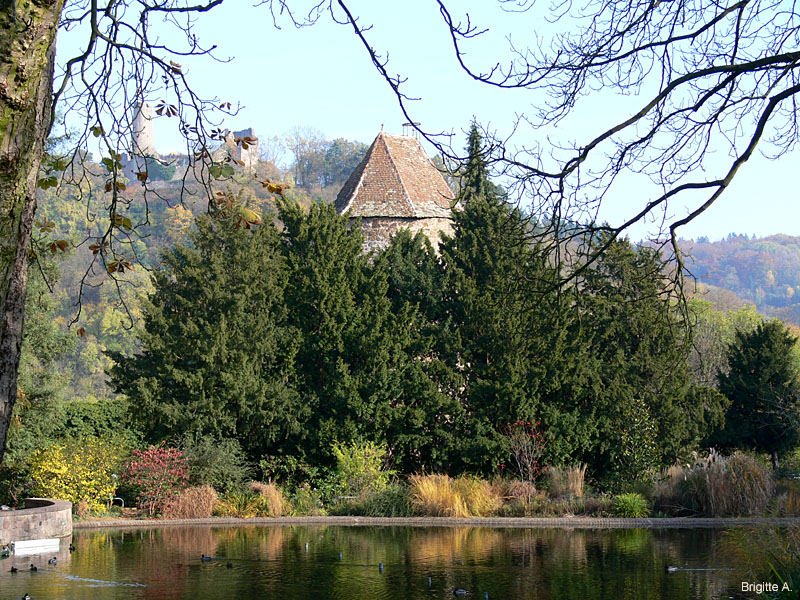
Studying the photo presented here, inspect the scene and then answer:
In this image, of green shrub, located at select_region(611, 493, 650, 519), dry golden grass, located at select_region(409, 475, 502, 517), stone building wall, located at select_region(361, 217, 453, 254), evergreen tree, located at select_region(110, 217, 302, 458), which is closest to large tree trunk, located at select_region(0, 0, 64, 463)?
dry golden grass, located at select_region(409, 475, 502, 517)

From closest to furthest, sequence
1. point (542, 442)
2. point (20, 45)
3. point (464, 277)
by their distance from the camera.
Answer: point (20, 45) → point (542, 442) → point (464, 277)

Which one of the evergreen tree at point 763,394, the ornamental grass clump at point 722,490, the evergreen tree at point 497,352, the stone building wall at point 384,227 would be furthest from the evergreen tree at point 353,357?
the evergreen tree at point 763,394

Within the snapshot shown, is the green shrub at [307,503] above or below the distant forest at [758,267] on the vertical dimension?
below

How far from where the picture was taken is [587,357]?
20688 millimetres

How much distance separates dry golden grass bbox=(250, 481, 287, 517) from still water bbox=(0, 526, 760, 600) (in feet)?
5.49

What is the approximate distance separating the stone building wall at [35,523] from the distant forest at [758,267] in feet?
345

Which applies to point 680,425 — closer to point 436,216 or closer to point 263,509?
point 263,509

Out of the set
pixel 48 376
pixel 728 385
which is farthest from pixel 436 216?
pixel 48 376

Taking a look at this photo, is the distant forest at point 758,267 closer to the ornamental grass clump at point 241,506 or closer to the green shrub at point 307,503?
the green shrub at point 307,503

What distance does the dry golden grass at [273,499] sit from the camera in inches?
704

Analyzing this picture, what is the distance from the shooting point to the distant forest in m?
119

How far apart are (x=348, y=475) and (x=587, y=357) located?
19.5ft

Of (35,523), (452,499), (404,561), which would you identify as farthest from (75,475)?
(404,561)

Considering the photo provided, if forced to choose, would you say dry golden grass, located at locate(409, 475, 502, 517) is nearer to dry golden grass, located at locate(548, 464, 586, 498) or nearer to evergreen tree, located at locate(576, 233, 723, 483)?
dry golden grass, located at locate(548, 464, 586, 498)
